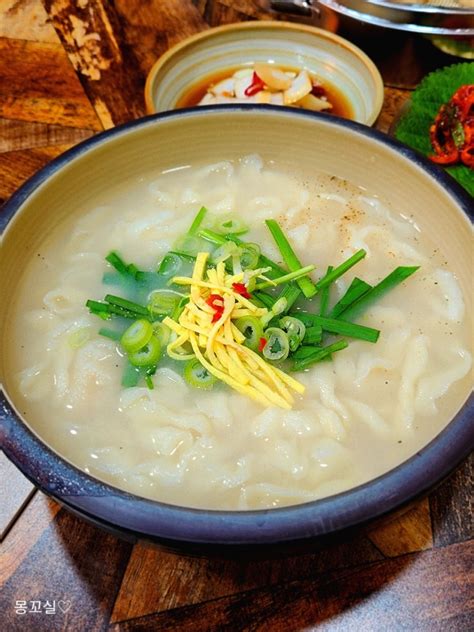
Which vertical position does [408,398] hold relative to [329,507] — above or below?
below

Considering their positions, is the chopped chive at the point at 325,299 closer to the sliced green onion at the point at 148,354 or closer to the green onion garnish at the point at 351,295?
the green onion garnish at the point at 351,295

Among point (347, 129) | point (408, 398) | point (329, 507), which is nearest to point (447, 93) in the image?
point (347, 129)

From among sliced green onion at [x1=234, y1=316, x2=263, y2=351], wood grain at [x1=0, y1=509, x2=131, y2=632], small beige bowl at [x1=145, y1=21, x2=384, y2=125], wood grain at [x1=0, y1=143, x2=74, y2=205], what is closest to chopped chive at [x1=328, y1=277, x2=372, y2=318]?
sliced green onion at [x1=234, y1=316, x2=263, y2=351]

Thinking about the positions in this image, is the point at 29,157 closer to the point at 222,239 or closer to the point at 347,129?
the point at 222,239

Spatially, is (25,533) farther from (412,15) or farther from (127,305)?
(412,15)

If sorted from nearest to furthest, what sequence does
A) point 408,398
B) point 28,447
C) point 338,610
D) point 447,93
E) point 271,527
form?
point 271,527 → point 28,447 → point 338,610 → point 408,398 → point 447,93

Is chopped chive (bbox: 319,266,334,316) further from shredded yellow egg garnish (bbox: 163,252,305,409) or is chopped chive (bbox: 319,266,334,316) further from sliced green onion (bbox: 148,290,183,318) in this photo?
sliced green onion (bbox: 148,290,183,318)

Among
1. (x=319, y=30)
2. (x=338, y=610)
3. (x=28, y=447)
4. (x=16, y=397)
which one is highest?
(x=319, y=30)

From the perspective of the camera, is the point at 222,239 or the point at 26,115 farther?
the point at 26,115
